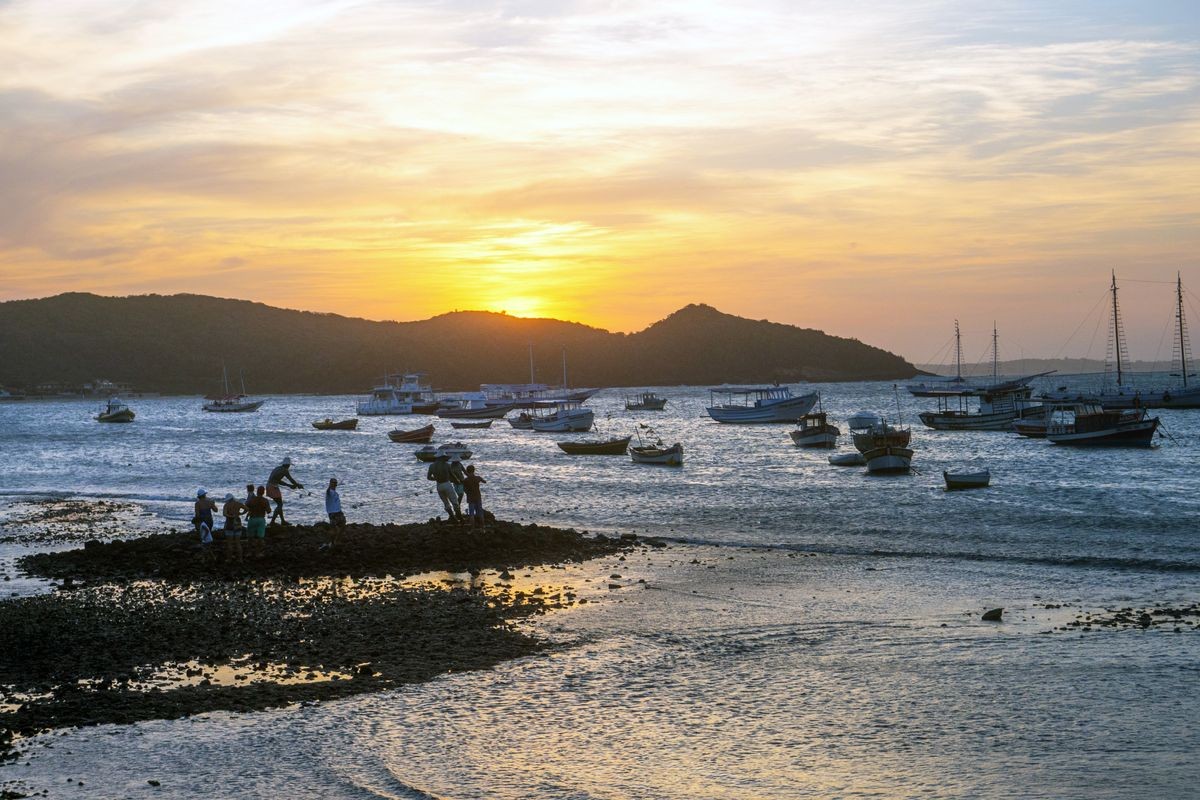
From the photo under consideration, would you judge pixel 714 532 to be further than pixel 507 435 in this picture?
No

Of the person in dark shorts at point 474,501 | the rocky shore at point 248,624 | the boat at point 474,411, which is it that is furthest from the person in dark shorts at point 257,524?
the boat at point 474,411

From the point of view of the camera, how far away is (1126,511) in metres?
36.9

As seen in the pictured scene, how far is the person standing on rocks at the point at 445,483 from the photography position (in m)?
28.4

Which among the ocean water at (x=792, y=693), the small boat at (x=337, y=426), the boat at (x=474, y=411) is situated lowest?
the ocean water at (x=792, y=693)

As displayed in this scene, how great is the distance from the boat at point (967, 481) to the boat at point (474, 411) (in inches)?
3430

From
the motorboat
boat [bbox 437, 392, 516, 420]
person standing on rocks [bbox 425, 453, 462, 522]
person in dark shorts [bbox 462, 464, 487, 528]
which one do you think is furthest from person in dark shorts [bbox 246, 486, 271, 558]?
boat [bbox 437, 392, 516, 420]

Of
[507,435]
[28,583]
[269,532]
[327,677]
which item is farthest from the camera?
[507,435]

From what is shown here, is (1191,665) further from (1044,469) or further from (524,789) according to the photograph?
(1044,469)

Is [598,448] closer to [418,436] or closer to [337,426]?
[418,436]

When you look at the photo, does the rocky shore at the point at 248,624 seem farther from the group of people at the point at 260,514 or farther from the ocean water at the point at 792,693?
the ocean water at the point at 792,693

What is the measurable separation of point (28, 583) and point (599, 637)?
512 inches

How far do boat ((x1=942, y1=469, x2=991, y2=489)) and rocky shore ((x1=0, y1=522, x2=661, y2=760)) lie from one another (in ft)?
72.5

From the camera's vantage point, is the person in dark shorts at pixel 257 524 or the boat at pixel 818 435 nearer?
the person in dark shorts at pixel 257 524

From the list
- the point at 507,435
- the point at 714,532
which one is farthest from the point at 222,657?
the point at 507,435
